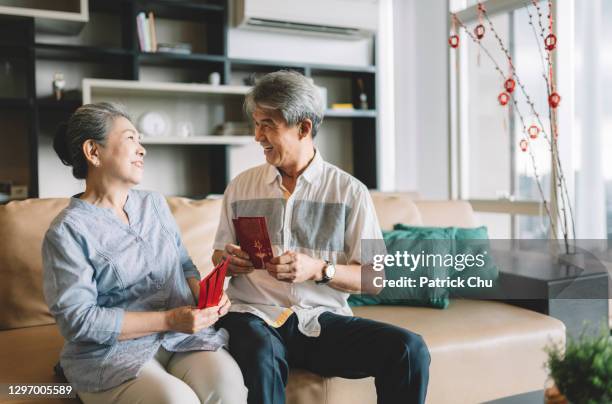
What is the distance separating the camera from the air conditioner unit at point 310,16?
3.99m

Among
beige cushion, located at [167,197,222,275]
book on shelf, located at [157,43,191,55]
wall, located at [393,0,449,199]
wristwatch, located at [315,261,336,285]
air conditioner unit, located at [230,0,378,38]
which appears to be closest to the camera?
wristwatch, located at [315,261,336,285]

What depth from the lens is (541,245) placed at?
136 inches

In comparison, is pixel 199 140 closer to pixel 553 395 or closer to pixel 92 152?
pixel 92 152

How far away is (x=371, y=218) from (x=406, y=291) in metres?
0.64

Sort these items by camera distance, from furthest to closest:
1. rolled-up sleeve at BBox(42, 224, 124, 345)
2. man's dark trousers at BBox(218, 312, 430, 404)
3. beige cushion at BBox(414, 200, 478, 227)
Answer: beige cushion at BBox(414, 200, 478, 227), man's dark trousers at BBox(218, 312, 430, 404), rolled-up sleeve at BBox(42, 224, 124, 345)

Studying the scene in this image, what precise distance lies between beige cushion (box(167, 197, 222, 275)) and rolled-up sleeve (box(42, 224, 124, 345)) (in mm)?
723

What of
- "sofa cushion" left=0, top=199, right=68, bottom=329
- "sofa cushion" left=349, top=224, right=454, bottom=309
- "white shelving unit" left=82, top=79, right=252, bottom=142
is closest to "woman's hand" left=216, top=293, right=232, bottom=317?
"sofa cushion" left=0, top=199, right=68, bottom=329

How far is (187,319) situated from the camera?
4.65ft

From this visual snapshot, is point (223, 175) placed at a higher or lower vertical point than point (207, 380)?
higher

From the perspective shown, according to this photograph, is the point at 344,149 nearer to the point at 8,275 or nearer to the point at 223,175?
the point at 223,175

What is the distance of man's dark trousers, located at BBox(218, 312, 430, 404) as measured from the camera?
148cm

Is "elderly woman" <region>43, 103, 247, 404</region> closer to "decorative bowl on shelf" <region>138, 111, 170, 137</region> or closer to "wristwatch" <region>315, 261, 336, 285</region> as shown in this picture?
"wristwatch" <region>315, 261, 336, 285</region>

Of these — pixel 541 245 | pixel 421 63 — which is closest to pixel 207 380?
pixel 541 245

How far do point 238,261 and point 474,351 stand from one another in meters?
0.85
